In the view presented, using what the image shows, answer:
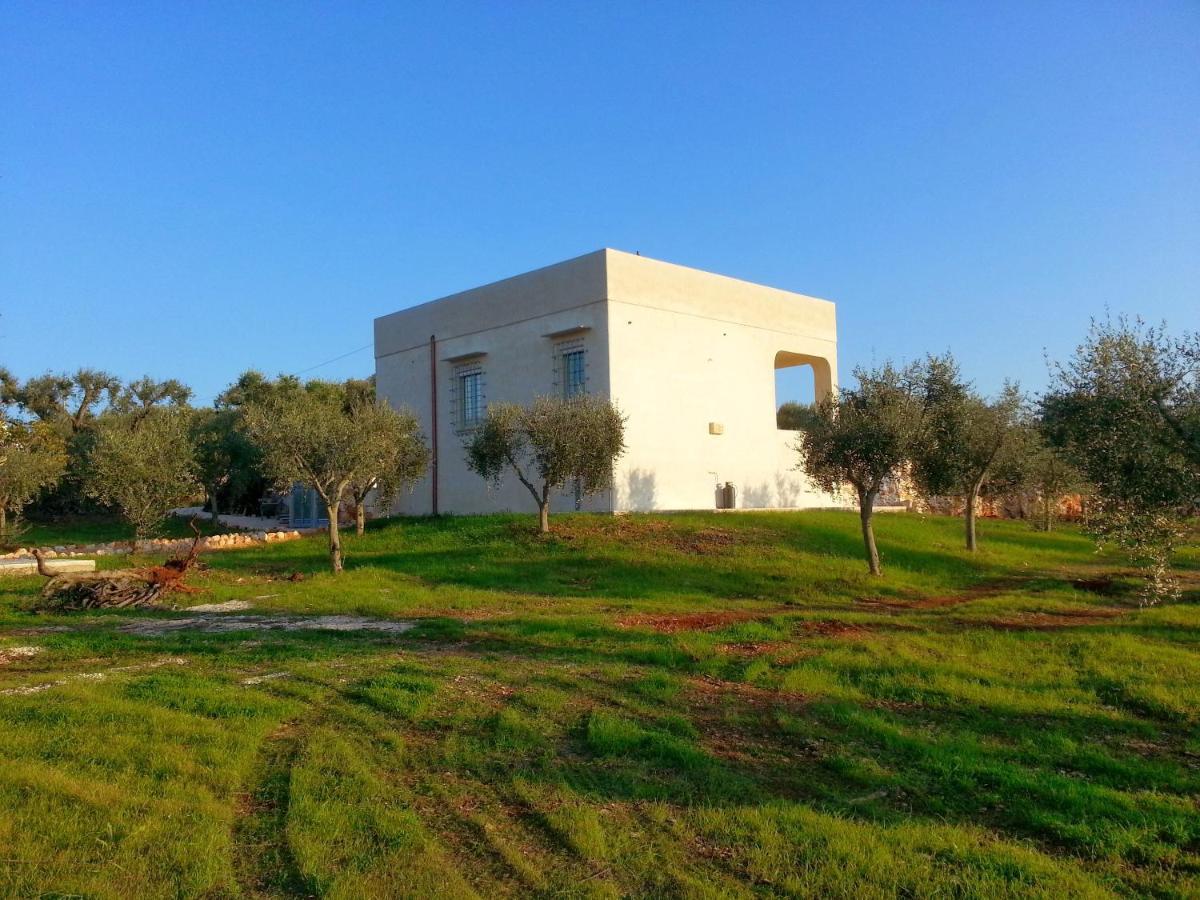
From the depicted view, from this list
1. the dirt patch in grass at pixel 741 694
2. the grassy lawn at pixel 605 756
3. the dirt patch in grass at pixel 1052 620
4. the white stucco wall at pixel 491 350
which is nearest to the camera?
the grassy lawn at pixel 605 756

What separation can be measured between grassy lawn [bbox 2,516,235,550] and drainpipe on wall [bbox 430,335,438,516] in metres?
8.09

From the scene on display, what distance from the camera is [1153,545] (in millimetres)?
13258

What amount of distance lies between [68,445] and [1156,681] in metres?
42.8

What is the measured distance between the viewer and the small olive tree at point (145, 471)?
23.6m

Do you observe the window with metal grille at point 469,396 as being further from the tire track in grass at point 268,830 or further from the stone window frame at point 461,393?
the tire track in grass at point 268,830

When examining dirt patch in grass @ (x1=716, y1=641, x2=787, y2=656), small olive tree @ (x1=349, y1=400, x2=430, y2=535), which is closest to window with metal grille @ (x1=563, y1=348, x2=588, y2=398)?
small olive tree @ (x1=349, y1=400, x2=430, y2=535)

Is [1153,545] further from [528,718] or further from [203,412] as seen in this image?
[203,412]

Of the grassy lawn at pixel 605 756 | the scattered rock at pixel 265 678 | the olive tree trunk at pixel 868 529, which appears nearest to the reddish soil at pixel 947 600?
the olive tree trunk at pixel 868 529

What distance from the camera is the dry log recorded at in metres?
15.5

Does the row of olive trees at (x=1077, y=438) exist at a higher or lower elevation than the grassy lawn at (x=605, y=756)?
higher

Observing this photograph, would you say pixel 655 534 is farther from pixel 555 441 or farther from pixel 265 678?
pixel 265 678

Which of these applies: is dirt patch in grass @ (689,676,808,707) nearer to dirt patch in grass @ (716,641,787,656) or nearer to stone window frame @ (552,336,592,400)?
dirt patch in grass @ (716,641,787,656)

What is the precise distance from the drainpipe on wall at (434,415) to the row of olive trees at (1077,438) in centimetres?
1497

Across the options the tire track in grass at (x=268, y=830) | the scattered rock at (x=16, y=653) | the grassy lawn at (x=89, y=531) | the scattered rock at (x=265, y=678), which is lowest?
the tire track in grass at (x=268, y=830)
